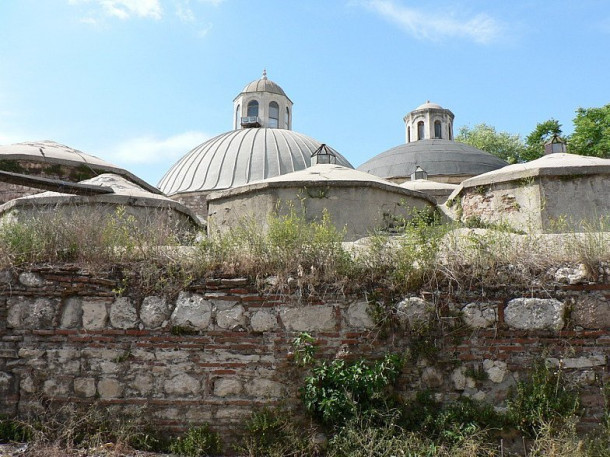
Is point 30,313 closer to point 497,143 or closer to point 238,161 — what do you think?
point 238,161

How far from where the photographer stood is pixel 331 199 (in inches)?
335

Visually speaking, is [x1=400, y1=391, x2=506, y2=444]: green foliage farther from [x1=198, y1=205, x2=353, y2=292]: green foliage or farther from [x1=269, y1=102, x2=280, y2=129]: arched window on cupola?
[x1=269, y1=102, x2=280, y2=129]: arched window on cupola

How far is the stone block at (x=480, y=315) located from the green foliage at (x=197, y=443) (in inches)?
79.6

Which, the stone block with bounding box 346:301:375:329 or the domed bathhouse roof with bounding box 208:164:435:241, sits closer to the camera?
the stone block with bounding box 346:301:375:329

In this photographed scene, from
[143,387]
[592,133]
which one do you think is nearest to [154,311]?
[143,387]

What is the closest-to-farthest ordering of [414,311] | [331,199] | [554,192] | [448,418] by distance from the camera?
[448,418] < [414,311] < [331,199] < [554,192]

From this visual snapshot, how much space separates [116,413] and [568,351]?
10.9 ft

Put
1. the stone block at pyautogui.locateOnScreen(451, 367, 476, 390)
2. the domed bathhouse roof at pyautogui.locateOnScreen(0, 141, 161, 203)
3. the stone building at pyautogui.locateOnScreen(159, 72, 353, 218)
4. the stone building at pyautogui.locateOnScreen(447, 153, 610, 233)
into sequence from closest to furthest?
the stone block at pyautogui.locateOnScreen(451, 367, 476, 390), the stone building at pyautogui.locateOnScreen(447, 153, 610, 233), the domed bathhouse roof at pyautogui.locateOnScreen(0, 141, 161, 203), the stone building at pyautogui.locateOnScreen(159, 72, 353, 218)

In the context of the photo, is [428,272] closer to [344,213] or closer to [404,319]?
[404,319]

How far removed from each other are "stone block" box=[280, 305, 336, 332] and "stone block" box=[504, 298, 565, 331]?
130 cm

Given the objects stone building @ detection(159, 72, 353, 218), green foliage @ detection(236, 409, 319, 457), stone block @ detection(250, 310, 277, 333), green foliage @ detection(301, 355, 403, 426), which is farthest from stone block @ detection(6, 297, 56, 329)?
stone building @ detection(159, 72, 353, 218)

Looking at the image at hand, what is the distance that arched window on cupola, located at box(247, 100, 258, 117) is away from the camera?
93.8ft

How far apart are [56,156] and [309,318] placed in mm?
9221

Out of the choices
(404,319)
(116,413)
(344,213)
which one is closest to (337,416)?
(404,319)
